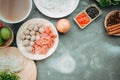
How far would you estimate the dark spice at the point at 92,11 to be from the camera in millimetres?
1666

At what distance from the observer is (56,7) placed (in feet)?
5.51

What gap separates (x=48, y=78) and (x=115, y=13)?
410mm

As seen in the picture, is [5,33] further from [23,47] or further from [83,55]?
[83,55]

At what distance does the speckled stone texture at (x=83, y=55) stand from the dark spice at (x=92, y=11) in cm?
3

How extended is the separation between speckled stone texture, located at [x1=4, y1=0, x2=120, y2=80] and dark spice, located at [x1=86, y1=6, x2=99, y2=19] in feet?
0.11

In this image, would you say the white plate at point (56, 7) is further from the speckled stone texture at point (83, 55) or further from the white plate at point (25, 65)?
the white plate at point (25, 65)

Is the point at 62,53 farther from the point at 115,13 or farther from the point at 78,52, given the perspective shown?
the point at 115,13

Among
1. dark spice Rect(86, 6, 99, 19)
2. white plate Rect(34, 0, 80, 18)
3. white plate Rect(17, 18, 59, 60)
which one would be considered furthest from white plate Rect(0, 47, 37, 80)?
dark spice Rect(86, 6, 99, 19)

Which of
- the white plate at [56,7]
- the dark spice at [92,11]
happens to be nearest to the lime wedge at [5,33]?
the white plate at [56,7]

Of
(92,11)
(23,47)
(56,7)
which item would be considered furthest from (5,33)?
(92,11)

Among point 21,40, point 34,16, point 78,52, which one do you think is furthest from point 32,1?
point 78,52

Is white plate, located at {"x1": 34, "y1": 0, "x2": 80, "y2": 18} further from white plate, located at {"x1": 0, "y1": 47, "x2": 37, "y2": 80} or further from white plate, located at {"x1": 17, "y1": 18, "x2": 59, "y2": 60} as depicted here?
white plate, located at {"x1": 0, "y1": 47, "x2": 37, "y2": 80}

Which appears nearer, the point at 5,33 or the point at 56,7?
the point at 5,33

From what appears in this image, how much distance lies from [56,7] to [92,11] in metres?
0.16
